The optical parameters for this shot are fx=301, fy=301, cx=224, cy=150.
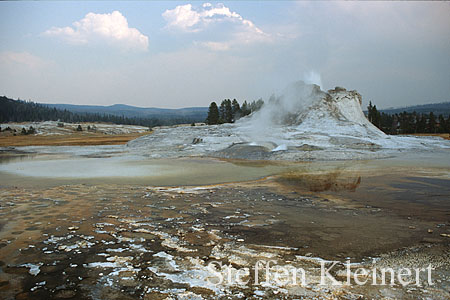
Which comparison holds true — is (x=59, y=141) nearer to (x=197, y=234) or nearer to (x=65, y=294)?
(x=197, y=234)

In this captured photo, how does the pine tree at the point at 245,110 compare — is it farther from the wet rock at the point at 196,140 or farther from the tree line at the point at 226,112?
the wet rock at the point at 196,140

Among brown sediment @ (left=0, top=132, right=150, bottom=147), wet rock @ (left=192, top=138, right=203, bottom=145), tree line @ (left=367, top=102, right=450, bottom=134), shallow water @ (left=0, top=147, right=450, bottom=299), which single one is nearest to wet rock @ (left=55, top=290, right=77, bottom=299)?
shallow water @ (left=0, top=147, right=450, bottom=299)

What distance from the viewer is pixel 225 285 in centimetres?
338

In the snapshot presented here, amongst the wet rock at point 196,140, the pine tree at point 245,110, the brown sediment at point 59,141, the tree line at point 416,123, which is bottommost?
the brown sediment at point 59,141

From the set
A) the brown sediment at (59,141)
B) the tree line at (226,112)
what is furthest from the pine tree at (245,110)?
the brown sediment at (59,141)

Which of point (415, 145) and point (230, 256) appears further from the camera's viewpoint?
point (415, 145)

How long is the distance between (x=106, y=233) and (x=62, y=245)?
0.72 m

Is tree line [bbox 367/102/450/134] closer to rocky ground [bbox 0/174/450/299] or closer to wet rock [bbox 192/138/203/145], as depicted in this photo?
wet rock [bbox 192/138/203/145]

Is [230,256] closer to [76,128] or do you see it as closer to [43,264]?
[43,264]

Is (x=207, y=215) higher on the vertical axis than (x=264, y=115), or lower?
lower

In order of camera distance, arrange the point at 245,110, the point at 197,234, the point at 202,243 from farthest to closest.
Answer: the point at 245,110
the point at 197,234
the point at 202,243

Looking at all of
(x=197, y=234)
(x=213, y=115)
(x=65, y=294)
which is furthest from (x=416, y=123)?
(x=65, y=294)

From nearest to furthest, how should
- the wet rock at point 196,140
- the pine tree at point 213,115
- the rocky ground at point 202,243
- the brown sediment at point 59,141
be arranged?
the rocky ground at point 202,243
the wet rock at point 196,140
the brown sediment at point 59,141
the pine tree at point 213,115

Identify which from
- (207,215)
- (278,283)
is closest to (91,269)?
(278,283)
